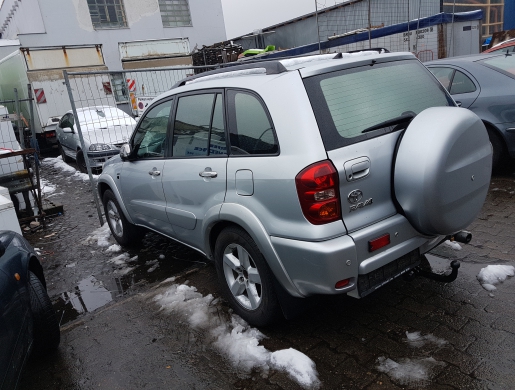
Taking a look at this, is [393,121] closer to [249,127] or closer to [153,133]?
[249,127]

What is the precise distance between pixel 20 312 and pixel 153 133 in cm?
212

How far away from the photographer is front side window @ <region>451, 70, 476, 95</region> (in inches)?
225

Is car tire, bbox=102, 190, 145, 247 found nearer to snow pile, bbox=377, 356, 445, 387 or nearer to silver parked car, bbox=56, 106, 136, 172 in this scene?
silver parked car, bbox=56, 106, 136, 172

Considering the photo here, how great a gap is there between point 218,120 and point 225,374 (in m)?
1.86

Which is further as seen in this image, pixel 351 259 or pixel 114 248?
pixel 114 248

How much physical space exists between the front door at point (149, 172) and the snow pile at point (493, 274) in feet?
9.27

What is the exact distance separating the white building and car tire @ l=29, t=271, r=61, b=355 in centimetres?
1720

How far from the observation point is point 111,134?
28.2 ft

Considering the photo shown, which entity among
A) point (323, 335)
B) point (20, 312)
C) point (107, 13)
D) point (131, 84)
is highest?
point (107, 13)

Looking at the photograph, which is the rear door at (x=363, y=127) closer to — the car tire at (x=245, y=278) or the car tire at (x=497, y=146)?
the car tire at (x=245, y=278)

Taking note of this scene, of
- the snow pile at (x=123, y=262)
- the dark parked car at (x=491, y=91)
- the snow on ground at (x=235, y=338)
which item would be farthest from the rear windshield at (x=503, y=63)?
the snow pile at (x=123, y=262)

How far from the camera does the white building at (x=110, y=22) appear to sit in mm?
21344

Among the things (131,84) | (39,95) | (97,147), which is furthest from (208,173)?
(39,95)

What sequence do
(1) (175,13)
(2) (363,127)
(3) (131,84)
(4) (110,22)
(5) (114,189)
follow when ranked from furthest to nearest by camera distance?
(1) (175,13) → (4) (110,22) → (3) (131,84) → (5) (114,189) → (2) (363,127)
